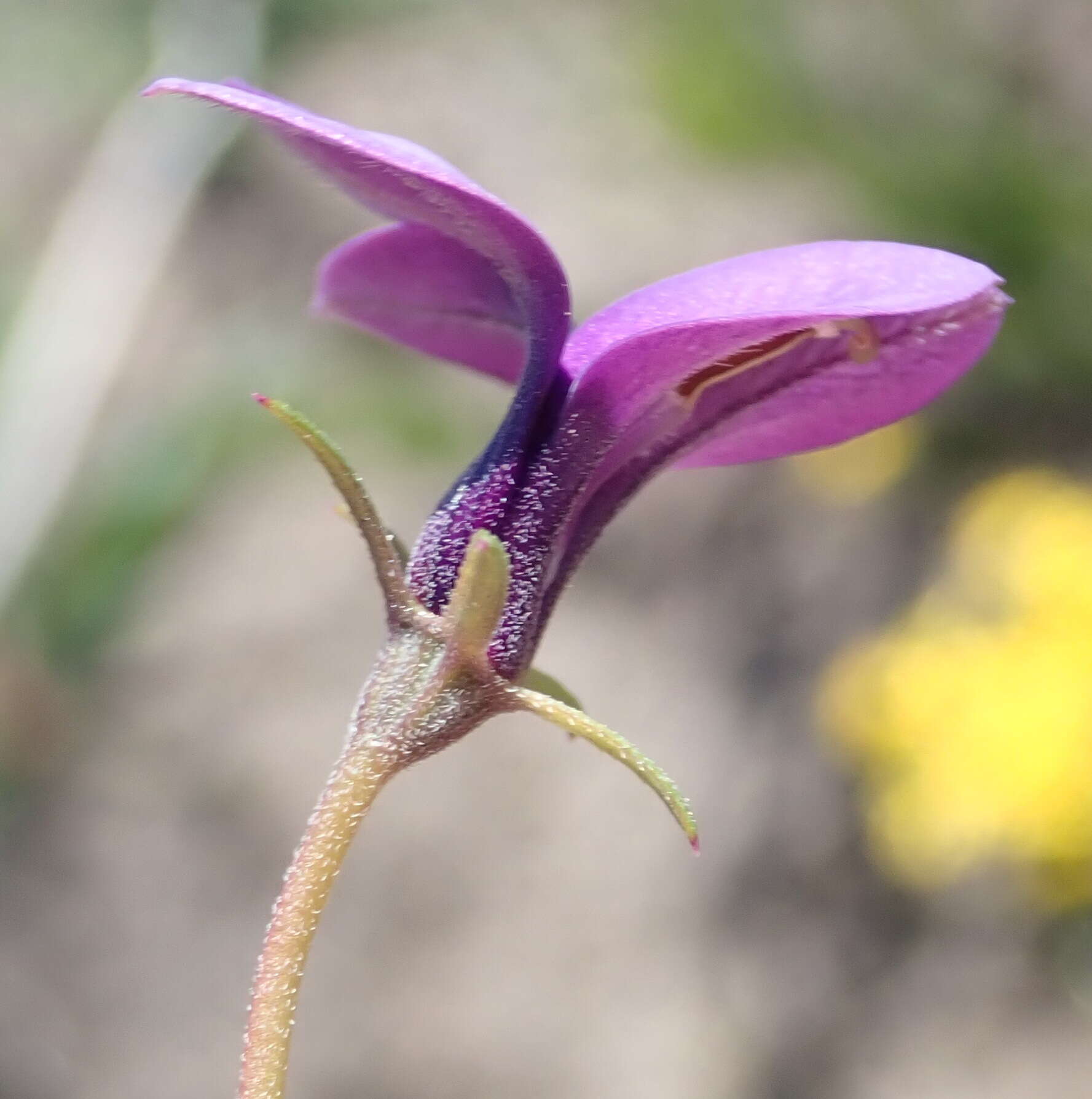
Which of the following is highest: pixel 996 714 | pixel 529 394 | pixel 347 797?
pixel 529 394

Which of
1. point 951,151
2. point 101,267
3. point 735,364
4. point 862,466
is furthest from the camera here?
point 101,267

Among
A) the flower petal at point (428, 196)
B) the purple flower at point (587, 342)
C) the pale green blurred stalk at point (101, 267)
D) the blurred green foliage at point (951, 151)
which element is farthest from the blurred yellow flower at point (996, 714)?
the pale green blurred stalk at point (101, 267)

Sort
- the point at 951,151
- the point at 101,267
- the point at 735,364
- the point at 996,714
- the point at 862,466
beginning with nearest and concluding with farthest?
the point at 735,364, the point at 996,714, the point at 951,151, the point at 862,466, the point at 101,267

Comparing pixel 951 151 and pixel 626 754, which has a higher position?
pixel 951 151

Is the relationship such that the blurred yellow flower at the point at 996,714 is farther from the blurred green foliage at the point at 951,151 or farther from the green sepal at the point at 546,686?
the green sepal at the point at 546,686

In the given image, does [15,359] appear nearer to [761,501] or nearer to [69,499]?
[69,499]

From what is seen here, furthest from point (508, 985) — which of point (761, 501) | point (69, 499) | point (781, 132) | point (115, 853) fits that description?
point (781, 132)

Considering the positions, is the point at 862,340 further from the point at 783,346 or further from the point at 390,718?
the point at 390,718

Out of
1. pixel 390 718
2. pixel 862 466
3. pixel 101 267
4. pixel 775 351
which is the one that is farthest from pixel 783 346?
pixel 101 267
